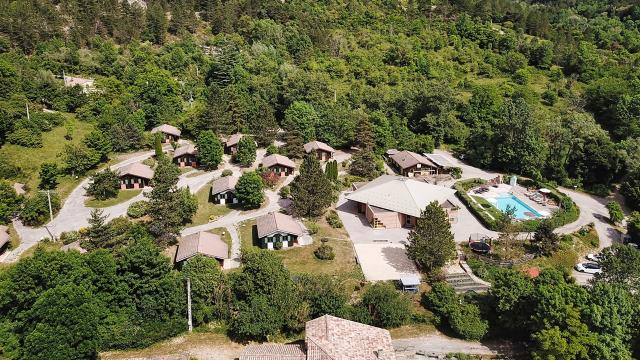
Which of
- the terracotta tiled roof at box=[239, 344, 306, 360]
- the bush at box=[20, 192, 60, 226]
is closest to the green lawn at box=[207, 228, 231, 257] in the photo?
the terracotta tiled roof at box=[239, 344, 306, 360]

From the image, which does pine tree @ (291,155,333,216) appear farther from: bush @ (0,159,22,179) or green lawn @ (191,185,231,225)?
bush @ (0,159,22,179)

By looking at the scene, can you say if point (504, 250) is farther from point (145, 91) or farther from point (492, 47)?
point (492, 47)

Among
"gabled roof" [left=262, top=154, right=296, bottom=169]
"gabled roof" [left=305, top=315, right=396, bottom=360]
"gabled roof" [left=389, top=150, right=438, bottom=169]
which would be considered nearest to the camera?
"gabled roof" [left=305, top=315, right=396, bottom=360]

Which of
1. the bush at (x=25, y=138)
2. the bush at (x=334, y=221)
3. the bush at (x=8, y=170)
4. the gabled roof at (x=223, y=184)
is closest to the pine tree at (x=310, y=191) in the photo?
the bush at (x=334, y=221)

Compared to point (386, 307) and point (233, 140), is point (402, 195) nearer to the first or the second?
point (386, 307)

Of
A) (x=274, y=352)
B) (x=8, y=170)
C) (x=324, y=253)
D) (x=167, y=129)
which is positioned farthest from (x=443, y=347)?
(x=167, y=129)

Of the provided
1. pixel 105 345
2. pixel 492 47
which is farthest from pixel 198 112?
pixel 492 47
